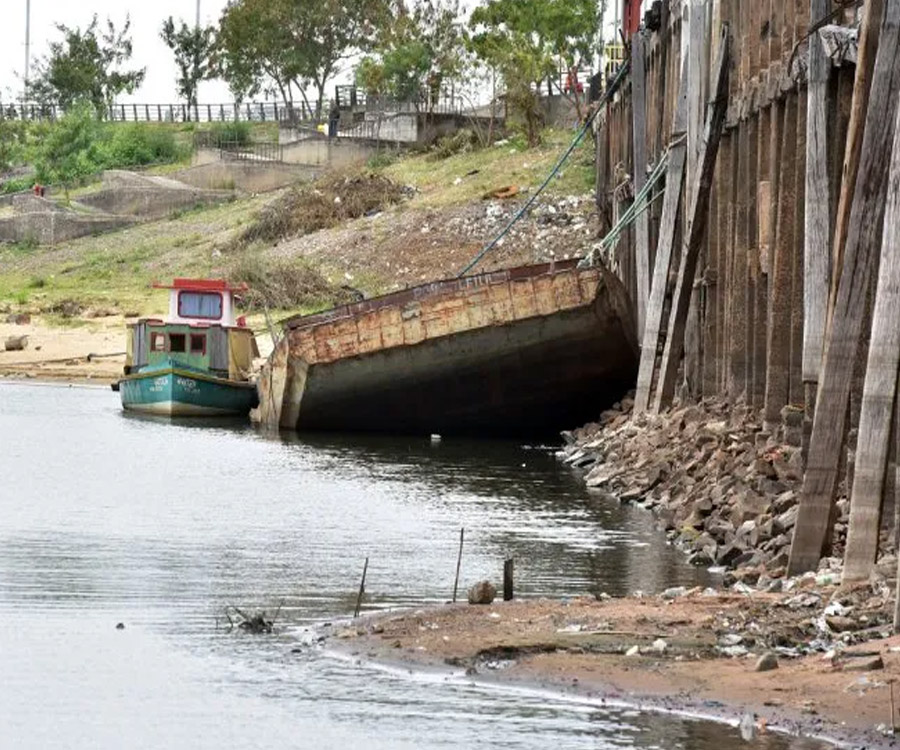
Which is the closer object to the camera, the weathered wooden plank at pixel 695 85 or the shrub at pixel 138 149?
the weathered wooden plank at pixel 695 85

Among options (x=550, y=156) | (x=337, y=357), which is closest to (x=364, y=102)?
(x=550, y=156)

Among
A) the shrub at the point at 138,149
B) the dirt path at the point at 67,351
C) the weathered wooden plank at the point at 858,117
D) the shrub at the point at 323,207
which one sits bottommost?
the dirt path at the point at 67,351

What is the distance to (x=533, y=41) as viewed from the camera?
72.6 m

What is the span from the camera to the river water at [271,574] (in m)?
13.8

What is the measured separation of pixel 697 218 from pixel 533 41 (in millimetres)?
43385

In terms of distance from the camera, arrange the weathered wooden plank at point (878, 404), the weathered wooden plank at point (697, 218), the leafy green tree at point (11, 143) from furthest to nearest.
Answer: the leafy green tree at point (11, 143)
the weathered wooden plank at point (697, 218)
the weathered wooden plank at point (878, 404)

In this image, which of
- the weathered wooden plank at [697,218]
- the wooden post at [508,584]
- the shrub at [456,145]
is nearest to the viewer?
the wooden post at [508,584]

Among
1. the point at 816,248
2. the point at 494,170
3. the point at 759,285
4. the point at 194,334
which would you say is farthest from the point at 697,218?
the point at 494,170

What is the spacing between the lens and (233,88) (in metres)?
96.9

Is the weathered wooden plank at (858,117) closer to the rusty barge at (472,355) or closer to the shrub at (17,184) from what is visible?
the rusty barge at (472,355)

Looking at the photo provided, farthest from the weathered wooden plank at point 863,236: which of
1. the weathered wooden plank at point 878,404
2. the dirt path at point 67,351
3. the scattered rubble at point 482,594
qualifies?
the dirt path at point 67,351

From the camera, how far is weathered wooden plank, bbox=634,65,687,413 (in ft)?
105

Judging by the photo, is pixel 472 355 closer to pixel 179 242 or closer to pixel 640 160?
pixel 640 160

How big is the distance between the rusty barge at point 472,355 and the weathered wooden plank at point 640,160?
2.96 feet
